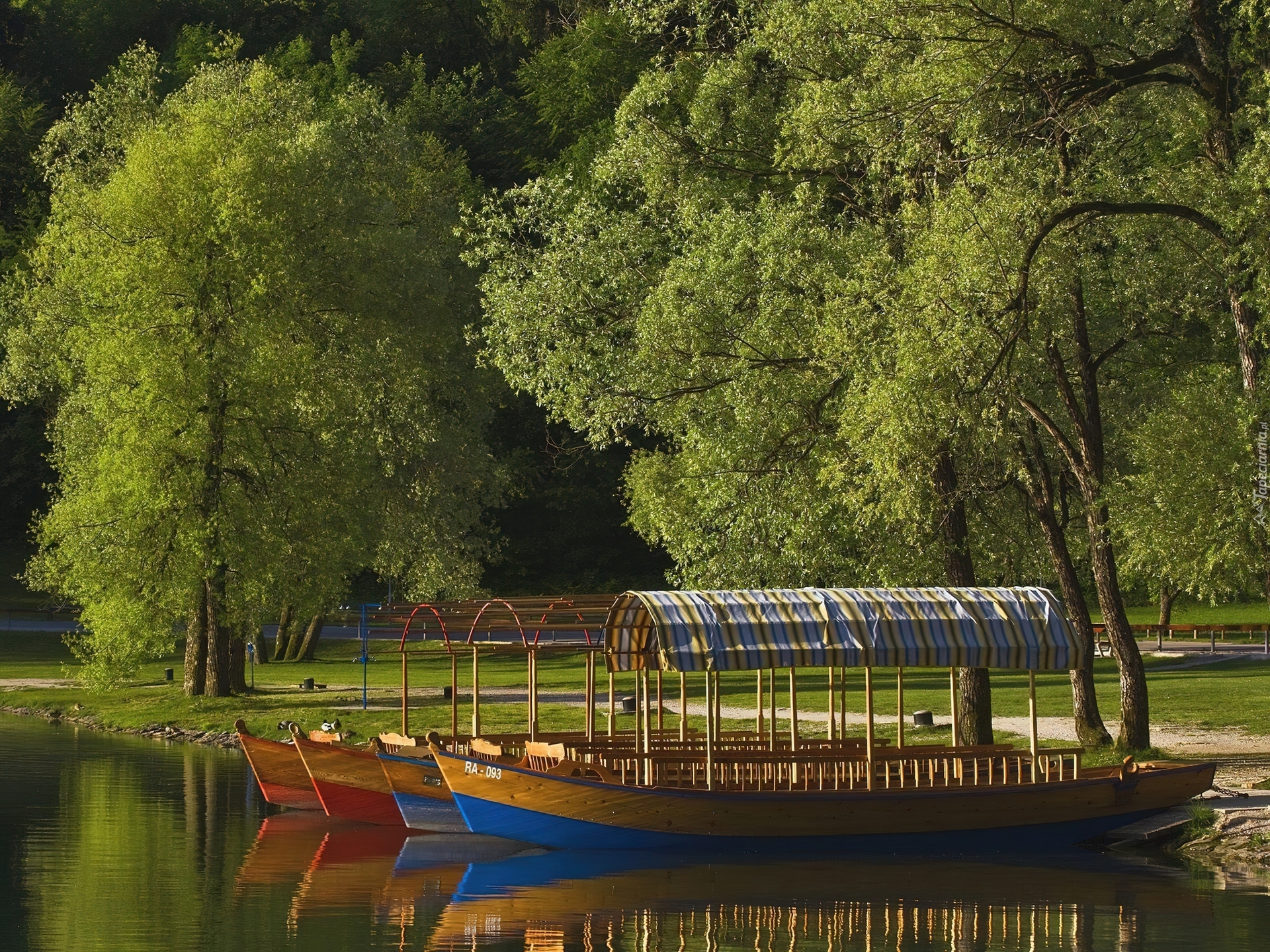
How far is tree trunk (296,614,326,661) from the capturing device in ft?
204

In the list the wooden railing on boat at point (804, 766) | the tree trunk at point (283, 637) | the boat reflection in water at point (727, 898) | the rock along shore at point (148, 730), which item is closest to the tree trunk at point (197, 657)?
the rock along shore at point (148, 730)

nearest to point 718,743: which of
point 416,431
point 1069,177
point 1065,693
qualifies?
point 1069,177

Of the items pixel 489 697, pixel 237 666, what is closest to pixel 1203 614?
pixel 489 697

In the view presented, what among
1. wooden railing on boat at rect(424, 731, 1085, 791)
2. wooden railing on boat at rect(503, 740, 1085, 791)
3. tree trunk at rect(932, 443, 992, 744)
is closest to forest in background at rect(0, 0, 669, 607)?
tree trunk at rect(932, 443, 992, 744)

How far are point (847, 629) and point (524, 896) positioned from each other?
6.41m

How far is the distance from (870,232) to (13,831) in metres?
17.7

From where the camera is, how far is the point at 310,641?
207 feet

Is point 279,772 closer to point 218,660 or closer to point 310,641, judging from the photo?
point 218,660

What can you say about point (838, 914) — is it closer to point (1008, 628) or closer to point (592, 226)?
point (1008, 628)

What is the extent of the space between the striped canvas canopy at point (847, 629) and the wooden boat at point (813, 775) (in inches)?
1.0

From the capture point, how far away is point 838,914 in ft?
68.7

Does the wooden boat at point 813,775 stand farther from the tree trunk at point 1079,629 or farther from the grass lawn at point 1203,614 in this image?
the grass lawn at point 1203,614

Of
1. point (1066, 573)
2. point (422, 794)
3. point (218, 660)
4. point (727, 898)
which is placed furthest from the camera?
point (218, 660)

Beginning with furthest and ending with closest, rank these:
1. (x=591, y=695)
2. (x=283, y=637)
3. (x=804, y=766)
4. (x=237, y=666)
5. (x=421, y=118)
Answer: (x=421, y=118)
(x=283, y=637)
(x=237, y=666)
(x=591, y=695)
(x=804, y=766)
